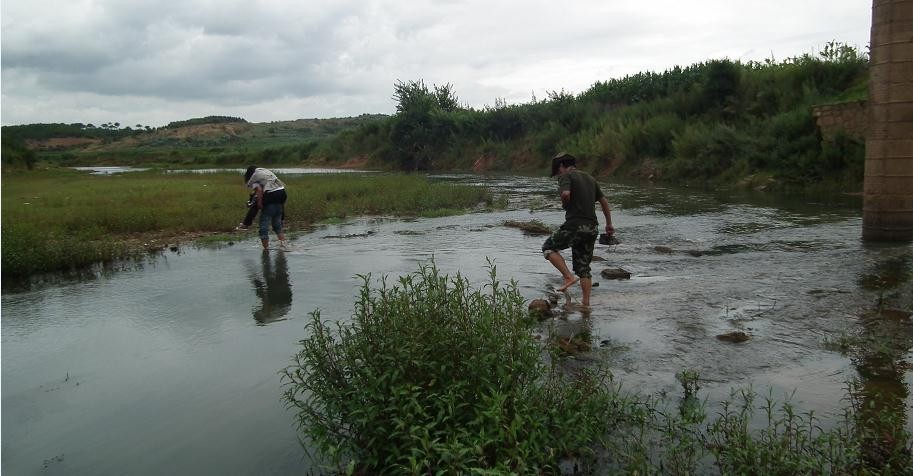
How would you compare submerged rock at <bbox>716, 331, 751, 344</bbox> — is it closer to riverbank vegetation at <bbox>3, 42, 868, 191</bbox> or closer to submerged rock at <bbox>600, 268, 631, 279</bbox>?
submerged rock at <bbox>600, 268, 631, 279</bbox>

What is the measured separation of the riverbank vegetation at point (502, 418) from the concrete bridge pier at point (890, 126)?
23.2 ft

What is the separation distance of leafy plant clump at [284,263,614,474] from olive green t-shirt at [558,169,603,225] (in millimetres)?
3338

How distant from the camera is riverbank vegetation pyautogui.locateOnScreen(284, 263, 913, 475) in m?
3.68

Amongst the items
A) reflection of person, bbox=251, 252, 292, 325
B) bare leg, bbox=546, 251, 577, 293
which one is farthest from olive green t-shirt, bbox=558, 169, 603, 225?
reflection of person, bbox=251, 252, 292, 325

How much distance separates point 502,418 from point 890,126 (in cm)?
950

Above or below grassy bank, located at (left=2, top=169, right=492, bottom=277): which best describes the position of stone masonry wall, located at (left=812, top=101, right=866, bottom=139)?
above

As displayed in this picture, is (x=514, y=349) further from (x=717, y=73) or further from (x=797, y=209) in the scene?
(x=717, y=73)

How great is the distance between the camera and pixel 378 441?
3.96 m

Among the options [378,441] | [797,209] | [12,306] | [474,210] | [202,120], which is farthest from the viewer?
[202,120]

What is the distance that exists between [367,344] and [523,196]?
19.5 meters

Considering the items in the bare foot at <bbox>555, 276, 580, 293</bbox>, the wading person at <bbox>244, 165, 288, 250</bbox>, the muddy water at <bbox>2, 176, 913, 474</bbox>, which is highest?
the wading person at <bbox>244, 165, 288, 250</bbox>

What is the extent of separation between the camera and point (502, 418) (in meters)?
3.71

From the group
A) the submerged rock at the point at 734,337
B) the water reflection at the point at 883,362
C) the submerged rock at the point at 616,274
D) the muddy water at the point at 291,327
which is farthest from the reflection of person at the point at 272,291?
the water reflection at the point at 883,362

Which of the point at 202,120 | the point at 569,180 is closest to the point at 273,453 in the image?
the point at 569,180
